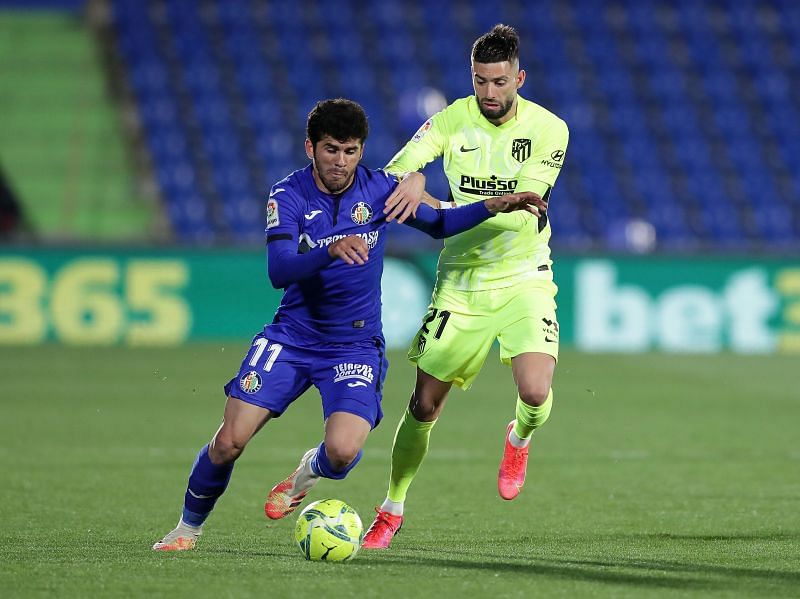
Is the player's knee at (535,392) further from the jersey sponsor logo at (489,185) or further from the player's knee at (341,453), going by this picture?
the player's knee at (341,453)

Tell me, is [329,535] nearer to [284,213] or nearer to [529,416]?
[284,213]

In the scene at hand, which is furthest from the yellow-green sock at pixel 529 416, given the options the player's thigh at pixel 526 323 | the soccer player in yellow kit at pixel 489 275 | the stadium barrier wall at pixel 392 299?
the stadium barrier wall at pixel 392 299

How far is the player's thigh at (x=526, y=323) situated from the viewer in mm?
6789

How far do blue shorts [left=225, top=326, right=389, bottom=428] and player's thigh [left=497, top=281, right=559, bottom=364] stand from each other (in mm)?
852

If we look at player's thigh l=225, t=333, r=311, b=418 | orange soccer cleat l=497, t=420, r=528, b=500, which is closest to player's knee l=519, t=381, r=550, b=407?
orange soccer cleat l=497, t=420, r=528, b=500

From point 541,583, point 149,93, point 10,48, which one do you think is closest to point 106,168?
point 149,93

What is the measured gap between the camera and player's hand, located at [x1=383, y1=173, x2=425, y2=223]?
240 inches

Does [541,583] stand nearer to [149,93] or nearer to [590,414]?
[590,414]

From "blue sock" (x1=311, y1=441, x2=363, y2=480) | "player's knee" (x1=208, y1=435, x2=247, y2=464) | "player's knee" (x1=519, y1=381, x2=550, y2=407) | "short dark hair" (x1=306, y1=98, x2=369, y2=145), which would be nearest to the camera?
"short dark hair" (x1=306, y1=98, x2=369, y2=145)

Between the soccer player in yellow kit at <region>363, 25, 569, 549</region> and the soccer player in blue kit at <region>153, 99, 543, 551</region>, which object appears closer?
the soccer player in blue kit at <region>153, 99, 543, 551</region>

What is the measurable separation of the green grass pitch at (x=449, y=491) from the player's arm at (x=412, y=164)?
56.4 inches

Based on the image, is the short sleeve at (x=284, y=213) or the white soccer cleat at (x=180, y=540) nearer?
the short sleeve at (x=284, y=213)

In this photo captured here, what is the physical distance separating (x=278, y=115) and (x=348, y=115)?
1626cm

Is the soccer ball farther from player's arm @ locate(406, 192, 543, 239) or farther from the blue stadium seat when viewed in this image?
the blue stadium seat
